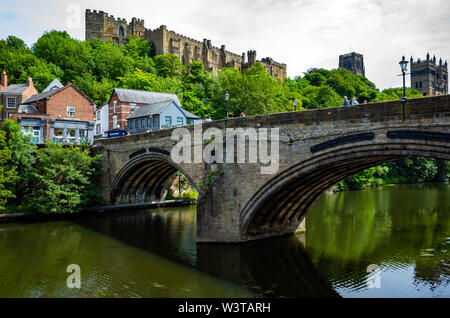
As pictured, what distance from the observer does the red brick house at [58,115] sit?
127 feet

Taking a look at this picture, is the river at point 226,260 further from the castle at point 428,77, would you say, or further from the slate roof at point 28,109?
the castle at point 428,77

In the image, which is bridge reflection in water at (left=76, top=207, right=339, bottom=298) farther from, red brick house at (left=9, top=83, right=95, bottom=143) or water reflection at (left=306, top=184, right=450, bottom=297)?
red brick house at (left=9, top=83, right=95, bottom=143)

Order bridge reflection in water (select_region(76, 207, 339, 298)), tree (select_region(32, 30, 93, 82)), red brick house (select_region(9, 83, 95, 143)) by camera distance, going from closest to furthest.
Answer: bridge reflection in water (select_region(76, 207, 339, 298)), red brick house (select_region(9, 83, 95, 143)), tree (select_region(32, 30, 93, 82))

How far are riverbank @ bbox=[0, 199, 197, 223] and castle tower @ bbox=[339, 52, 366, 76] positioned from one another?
108 metres

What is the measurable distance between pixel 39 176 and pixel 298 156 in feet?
69.9

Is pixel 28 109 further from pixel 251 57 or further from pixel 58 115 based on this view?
pixel 251 57

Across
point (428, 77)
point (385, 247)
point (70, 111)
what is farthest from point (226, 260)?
point (428, 77)

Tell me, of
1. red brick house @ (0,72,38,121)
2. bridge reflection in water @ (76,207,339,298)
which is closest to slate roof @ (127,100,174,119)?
red brick house @ (0,72,38,121)

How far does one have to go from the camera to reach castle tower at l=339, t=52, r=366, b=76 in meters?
127

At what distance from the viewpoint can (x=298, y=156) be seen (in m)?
16.5

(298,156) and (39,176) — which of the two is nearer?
(298,156)

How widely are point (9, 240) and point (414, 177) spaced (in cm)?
6224

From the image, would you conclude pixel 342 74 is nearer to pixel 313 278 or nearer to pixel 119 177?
pixel 119 177
